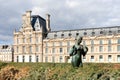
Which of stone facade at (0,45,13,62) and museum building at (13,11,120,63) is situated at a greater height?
museum building at (13,11,120,63)

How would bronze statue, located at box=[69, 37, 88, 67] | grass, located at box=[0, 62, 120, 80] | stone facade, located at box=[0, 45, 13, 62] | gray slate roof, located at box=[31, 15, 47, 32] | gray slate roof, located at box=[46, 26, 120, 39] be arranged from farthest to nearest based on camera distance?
stone facade, located at box=[0, 45, 13, 62]
gray slate roof, located at box=[31, 15, 47, 32]
gray slate roof, located at box=[46, 26, 120, 39]
bronze statue, located at box=[69, 37, 88, 67]
grass, located at box=[0, 62, 120, 80]

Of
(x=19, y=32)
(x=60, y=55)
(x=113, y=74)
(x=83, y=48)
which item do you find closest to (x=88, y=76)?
(x=113, y=74)

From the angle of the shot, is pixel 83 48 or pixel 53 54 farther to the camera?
pixel 53 54

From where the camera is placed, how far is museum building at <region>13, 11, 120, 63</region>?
2926 inches

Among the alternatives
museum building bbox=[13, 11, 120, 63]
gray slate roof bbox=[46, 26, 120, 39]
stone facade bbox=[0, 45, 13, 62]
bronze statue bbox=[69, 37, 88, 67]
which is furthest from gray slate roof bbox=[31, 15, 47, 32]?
bronze statue bbox=[69, 37, 88, 67]

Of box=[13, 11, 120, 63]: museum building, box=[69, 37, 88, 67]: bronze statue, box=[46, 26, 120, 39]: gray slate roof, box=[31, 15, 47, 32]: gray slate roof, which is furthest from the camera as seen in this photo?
box=[31, 15, 47, 32]: gray slate roof

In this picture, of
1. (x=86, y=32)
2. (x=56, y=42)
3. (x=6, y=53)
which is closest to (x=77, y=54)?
(x=86, y=32)

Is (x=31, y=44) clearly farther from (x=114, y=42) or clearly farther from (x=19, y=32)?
(x=114, y=42)

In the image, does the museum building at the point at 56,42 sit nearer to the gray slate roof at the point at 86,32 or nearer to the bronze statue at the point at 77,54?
the gray slate roof at the point at 86,32

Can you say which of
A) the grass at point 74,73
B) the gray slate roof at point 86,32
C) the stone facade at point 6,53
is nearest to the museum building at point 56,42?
the gray slate roof at point 86,32

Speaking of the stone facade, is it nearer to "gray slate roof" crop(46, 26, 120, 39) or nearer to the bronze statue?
"gray slate roof" crop(46, 26, 120, 39)

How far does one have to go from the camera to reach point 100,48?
7562 centimetres

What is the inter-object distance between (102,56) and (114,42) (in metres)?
4.53

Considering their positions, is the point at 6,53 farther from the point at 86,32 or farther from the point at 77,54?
the point at 77,54
